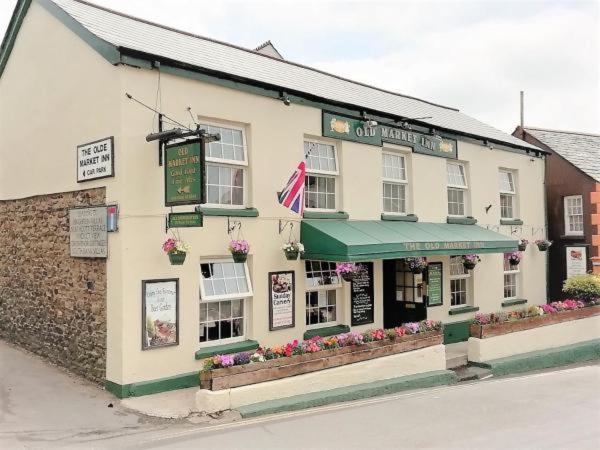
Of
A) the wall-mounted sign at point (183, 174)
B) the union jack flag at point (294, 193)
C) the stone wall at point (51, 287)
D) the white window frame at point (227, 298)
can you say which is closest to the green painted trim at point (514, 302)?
the union jack flag at point (294, 193)

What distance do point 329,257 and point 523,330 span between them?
583 centimetres

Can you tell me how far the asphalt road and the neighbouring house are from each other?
888cm

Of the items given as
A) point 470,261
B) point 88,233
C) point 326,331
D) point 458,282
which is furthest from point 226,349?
point 458,282

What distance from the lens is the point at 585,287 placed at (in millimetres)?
15297

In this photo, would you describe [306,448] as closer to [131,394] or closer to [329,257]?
[131,394]

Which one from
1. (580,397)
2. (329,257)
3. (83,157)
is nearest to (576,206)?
(580,397)

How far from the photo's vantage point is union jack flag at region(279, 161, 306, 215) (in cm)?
1045

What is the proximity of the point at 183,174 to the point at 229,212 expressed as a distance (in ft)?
5.40

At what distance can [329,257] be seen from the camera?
1038 cm

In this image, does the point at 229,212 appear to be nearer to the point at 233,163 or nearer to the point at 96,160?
the point at 233,163

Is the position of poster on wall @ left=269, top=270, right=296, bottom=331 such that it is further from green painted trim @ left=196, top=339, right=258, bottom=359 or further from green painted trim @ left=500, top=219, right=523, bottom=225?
green painted trim @ left=500, top=219, right=523, bottom=225

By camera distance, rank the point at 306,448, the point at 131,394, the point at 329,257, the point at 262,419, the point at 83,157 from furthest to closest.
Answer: the point at 329,257 → the point at 83,157 → the point at 131,394 → the point at 262,419 → the point at 306,448

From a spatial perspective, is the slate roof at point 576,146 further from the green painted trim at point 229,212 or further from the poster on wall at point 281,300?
the green painted trim at point 229,212

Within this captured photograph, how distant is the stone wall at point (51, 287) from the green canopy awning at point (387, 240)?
3976mm
